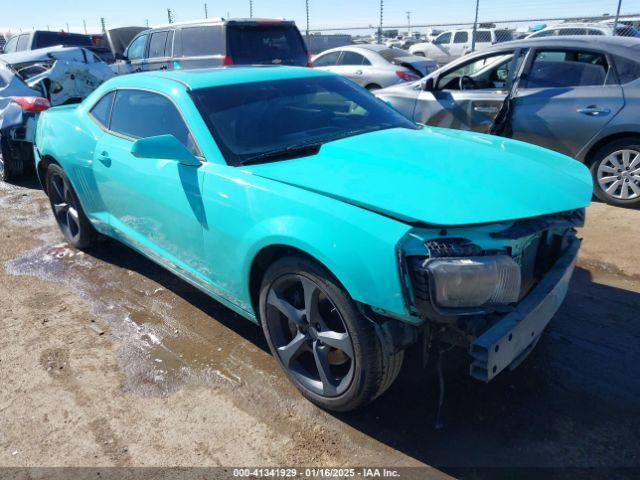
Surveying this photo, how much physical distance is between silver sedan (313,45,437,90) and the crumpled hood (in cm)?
833

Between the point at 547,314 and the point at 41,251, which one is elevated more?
the point at 547,314

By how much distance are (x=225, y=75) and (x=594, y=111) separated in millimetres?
3777

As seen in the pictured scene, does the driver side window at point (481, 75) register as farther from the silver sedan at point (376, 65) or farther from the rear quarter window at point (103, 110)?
the silver sedan at point (376, 65)

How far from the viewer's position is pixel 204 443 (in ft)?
8.12

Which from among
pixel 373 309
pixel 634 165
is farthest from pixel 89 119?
pixel 634 165

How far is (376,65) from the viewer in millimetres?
11281

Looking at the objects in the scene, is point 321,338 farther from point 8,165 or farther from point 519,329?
point 8,165

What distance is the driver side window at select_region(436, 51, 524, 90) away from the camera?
19.7ft

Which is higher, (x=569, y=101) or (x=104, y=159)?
(x=569, y=101)

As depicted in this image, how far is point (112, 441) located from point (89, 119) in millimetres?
2653

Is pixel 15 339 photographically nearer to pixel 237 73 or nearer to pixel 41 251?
pixel 41 251

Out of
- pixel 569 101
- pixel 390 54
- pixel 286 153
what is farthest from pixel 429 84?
pixel 390 54

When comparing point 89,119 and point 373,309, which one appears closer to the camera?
point 373,309

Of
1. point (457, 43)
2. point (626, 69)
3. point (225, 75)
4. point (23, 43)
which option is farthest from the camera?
point (457, 43)
